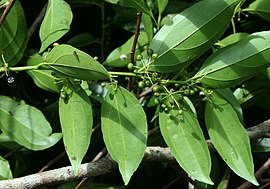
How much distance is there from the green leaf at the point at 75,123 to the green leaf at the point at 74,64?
108 millimetres

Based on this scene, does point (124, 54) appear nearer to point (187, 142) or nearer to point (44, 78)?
point (44, 78)

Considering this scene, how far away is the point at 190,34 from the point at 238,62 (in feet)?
0.38

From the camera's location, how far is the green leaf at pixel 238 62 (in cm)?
120

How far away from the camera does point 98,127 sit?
64.4 inches

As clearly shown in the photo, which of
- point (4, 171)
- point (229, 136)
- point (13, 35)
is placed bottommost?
point (4, 171)

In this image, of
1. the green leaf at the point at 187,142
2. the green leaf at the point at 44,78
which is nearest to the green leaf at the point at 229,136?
the green leaf at the point at 187,142

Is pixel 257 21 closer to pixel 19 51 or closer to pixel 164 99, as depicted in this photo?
pixel 164 99

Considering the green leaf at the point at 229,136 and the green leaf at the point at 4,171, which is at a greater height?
the green leaf at the point at 229,136

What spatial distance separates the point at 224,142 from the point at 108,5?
71 cm

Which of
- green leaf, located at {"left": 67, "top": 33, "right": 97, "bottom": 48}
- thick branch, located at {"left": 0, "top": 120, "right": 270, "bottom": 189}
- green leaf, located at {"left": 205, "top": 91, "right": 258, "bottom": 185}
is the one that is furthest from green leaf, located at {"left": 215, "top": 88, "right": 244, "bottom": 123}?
green leaf, located at {"left": 67, "top": 33, "right": 97, "bottom": 48}

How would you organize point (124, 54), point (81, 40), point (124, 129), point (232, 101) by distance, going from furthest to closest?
1. point (81, 40)
2. point (124, 54)
3. point (232, 101)
4. point (124, 129)

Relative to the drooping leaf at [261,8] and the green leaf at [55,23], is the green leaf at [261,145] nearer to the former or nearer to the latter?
the drooping leaf at [261,8]

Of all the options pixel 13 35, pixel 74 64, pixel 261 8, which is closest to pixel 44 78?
pixel 13 35

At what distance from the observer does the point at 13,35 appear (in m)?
1.44
